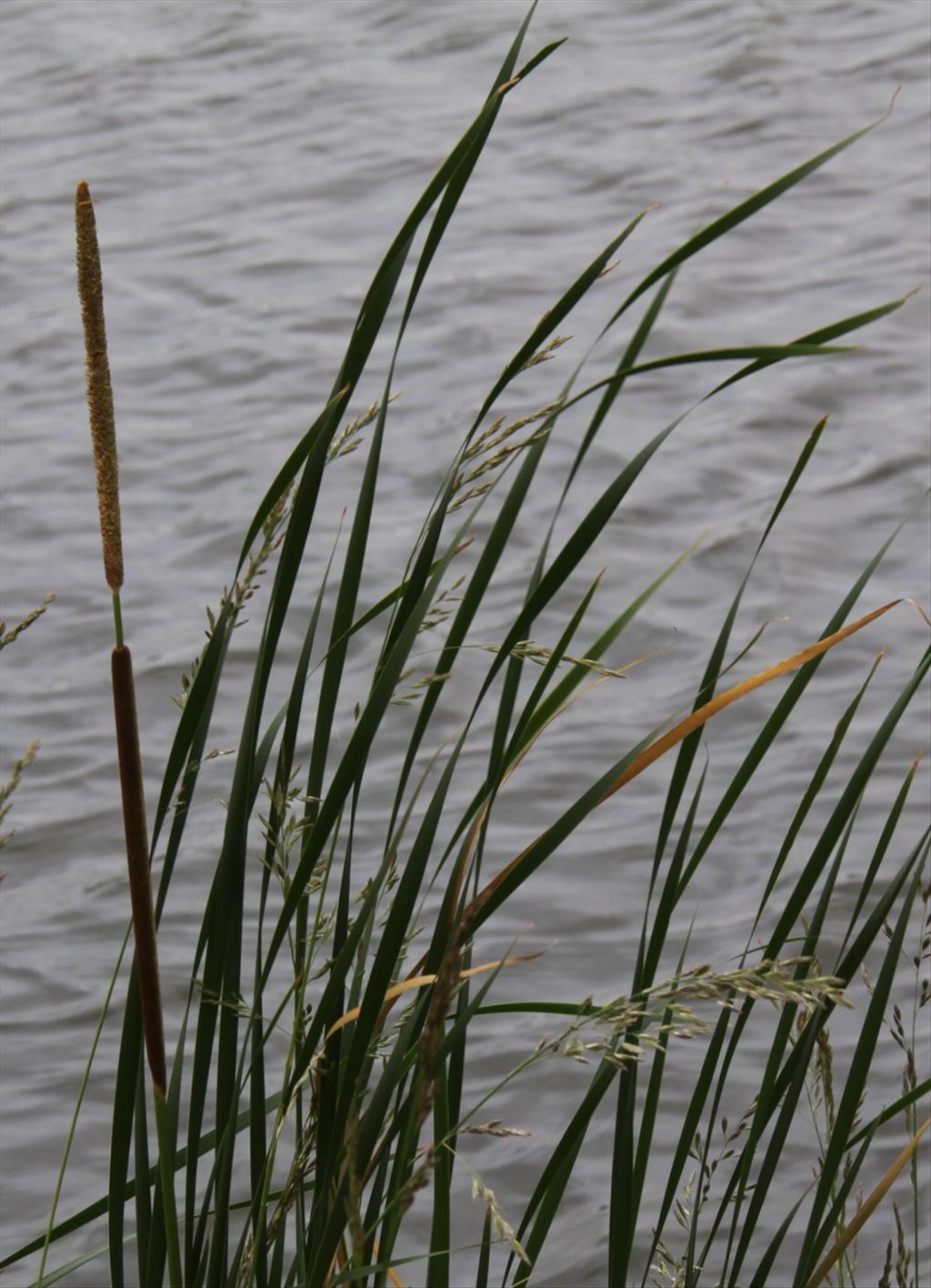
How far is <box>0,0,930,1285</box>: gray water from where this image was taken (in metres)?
2.54

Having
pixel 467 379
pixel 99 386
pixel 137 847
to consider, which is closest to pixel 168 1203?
pixel 137 847

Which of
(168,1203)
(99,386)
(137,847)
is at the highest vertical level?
(99,386)

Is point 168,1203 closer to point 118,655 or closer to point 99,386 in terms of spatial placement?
point 118,655

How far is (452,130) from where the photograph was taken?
17.8 feet

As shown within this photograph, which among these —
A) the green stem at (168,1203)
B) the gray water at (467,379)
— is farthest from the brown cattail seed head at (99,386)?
the gray water at (467,379)

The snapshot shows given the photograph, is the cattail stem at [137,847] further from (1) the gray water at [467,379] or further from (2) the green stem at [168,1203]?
(1) the gray water at [467,379]

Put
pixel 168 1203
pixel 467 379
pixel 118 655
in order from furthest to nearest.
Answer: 1. pixel 467 379
2. pixel 168 1203
3. pixel 118 655

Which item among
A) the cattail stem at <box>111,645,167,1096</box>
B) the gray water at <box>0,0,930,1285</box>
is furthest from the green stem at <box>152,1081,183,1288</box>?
the gray water at <box>0,0,930,1285</box>

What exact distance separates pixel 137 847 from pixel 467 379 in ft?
11.2

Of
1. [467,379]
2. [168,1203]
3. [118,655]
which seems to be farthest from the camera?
[467,379]

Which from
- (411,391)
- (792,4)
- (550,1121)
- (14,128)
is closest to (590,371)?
(411,391)

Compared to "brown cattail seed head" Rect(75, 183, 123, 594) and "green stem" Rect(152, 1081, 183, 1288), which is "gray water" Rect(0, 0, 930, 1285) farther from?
"brown cattail seed head" Rect(75, 183, 123, 594)

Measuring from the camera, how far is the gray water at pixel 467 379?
254 centimetres

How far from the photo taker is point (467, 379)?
4.10 metres
